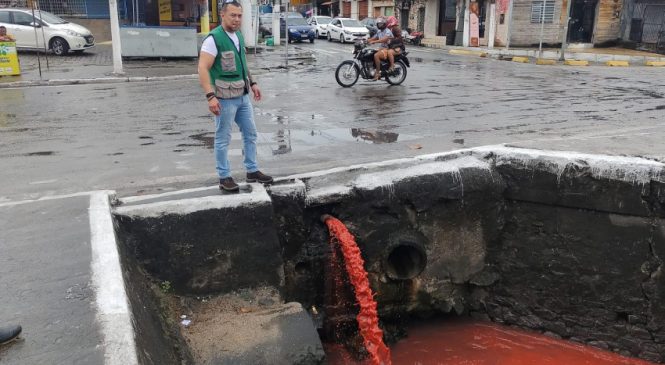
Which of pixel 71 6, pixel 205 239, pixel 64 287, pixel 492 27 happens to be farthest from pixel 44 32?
pixel 492 27

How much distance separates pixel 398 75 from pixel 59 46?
14.6 m

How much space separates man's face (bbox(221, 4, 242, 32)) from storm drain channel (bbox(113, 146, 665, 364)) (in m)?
1.48

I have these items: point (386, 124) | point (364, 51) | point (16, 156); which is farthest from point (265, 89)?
point (16, 156)

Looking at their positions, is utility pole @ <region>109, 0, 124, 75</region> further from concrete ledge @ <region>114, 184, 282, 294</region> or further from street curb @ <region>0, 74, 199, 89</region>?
concrete ledge @ <region>114, 184, 282, 294</region>

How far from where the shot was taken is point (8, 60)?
635 inches

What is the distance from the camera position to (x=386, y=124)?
9430mm

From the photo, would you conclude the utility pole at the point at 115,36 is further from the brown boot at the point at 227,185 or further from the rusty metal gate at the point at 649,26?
the rusty metal gate at the point at 649,26

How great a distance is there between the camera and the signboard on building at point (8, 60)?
631 inches

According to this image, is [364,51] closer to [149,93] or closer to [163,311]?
[149,93]

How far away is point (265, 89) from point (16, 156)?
762cm

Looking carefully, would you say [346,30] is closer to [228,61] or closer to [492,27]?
[492,27]

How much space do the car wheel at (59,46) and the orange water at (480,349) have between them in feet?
66.9

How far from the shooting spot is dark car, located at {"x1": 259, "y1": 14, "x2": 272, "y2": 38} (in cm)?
3528

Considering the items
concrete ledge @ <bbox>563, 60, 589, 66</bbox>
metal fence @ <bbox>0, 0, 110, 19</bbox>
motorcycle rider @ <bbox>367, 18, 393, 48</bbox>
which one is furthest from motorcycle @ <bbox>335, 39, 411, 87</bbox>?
metal fence @ <bbox>0, 0, 110, 19</bbox>
